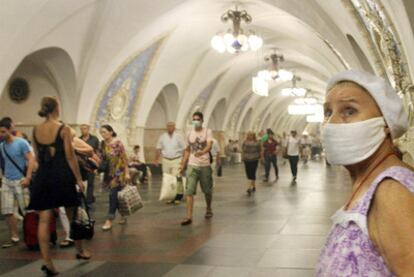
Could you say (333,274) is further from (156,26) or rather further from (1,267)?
(156,26)

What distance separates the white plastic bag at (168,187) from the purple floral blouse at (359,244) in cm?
695

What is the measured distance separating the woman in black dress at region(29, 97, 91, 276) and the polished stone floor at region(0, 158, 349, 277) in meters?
0.59

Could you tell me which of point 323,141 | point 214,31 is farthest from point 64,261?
point 214,31

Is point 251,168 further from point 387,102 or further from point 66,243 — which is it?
point 387,102

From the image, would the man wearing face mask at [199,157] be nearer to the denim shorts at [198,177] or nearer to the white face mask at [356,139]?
the denim shorts at [198,177]

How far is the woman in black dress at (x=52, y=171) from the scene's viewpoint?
4.24 m

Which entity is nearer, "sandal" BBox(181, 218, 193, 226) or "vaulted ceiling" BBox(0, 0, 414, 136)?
"sandal" BBox(181, 218, 193, 226)

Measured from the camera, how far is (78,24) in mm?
11156

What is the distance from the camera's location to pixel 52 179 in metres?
4.32

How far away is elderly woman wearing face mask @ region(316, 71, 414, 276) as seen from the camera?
3.83 feet

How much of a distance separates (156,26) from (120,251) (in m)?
9.14

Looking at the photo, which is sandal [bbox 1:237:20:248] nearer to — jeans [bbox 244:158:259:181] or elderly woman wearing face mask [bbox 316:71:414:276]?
elderly woman wearing face mask [bbox 316:71:414:276]

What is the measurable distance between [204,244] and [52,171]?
6.37 ft

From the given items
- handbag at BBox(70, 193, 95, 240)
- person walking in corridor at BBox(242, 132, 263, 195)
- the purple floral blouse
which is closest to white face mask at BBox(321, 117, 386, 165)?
the purple floral blouse
